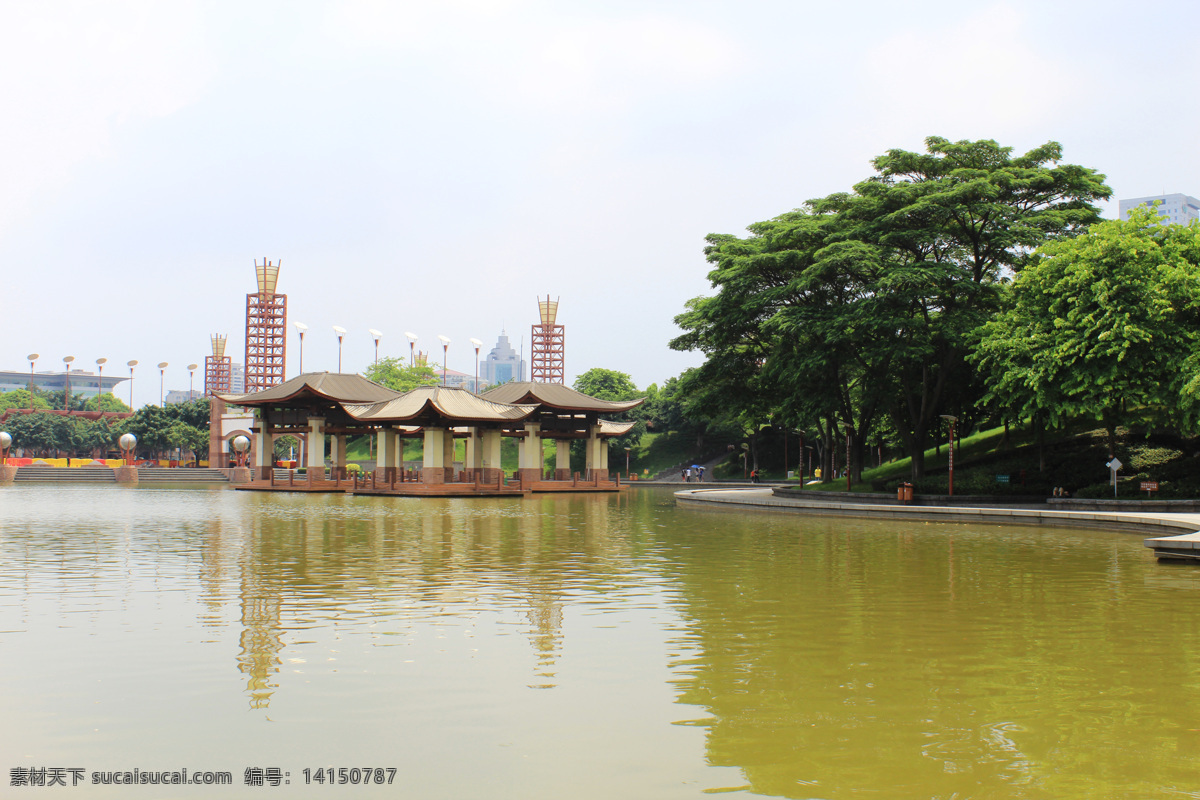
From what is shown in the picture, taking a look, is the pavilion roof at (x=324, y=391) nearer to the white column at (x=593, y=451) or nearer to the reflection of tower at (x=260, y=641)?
the white column at (x=593, y=451)

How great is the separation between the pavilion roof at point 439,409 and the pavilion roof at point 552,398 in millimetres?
1353

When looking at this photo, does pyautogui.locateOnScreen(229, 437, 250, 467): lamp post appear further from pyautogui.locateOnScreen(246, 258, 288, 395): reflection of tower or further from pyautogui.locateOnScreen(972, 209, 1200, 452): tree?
pyautogui.locateOnScreen(972, 209, 1200, 452): tree

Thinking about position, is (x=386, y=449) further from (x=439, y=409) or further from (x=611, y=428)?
(x=611, y=428)

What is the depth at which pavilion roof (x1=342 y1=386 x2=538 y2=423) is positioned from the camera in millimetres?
45625

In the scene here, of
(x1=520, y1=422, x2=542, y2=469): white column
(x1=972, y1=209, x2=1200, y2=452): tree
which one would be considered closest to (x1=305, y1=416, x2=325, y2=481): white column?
(x1=520, y1=422, x2=542, y2=469): white column

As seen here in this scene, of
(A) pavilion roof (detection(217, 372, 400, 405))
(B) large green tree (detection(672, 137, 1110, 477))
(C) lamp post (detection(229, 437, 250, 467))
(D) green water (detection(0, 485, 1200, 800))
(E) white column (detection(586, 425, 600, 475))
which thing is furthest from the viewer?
(C) lamp post (detection(229, 437, 250, 467))

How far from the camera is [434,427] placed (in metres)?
46.7

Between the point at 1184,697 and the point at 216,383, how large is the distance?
135024 millimetres

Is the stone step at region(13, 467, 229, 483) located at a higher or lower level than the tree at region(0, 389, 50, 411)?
lower

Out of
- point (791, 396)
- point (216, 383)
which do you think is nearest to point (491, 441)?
point (791, 396)

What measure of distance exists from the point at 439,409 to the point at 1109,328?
2938 cm

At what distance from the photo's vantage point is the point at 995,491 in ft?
102

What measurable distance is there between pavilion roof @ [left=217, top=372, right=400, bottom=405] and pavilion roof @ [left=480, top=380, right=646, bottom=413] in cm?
629

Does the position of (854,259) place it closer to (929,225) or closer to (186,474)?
(929,225)
